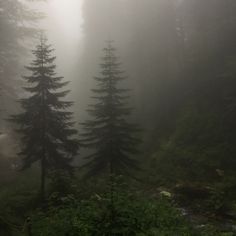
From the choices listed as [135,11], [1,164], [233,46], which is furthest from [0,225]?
[135,11]

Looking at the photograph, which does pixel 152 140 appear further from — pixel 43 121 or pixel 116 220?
pixel 116 220

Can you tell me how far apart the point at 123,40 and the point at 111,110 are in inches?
1189

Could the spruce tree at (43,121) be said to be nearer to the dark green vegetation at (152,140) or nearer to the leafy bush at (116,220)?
the dark green vegetation at (152,140)

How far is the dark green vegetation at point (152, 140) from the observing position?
10406 millimetres

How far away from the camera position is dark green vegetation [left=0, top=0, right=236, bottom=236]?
10.4 m

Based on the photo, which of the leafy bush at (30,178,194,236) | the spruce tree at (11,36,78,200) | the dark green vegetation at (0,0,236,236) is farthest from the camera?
the spruce tree at (11,36,78,200)

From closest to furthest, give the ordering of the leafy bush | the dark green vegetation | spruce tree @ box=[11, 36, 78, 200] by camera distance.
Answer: the leafy bush
the dark green vegetation
spruce tree @ box=[11, 36, 78, 200]

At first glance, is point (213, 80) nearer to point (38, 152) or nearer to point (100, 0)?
point (38, 152)

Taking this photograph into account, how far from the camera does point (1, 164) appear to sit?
31953 mm

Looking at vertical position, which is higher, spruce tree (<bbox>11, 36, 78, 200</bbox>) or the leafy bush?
spruce tree (<bbox>11, 36, 78, 200</bbox>)

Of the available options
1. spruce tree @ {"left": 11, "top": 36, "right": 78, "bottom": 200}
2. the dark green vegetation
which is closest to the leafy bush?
the dark green vegetation

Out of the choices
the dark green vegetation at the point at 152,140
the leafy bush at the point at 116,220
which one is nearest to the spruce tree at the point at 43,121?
the dark green vegetation at the point at 152,140

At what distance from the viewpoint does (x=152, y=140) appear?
35.5 m

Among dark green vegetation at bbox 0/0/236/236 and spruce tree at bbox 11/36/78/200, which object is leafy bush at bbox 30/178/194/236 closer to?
dark green vegetation at bbox 0/0/236/236
